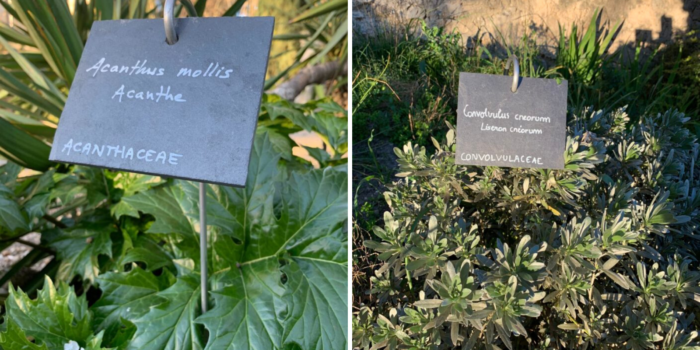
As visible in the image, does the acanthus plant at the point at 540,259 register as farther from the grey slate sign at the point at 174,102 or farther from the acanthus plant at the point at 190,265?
the grey slate sign at the point at 174,102

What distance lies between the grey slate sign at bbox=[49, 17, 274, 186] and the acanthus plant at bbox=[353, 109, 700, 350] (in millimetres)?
410

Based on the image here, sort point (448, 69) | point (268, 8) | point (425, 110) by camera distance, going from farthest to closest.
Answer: point (268, 8)
point (448, 69)
point (425, 110)

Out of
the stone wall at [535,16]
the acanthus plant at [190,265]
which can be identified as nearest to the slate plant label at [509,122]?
the acanthus plant at [190,265]

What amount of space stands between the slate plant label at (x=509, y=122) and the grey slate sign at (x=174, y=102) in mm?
509

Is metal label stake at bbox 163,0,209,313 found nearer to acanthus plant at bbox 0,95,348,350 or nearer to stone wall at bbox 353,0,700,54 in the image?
acanthus plant at bbox 0,95,348,350

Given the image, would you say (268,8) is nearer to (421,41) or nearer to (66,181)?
(421,41)

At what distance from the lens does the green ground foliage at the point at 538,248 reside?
3.17 feet

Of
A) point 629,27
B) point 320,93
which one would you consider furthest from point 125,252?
point 629,27

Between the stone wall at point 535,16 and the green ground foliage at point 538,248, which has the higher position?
the stone wall at point 535,16

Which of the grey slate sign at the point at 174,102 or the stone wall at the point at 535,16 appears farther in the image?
the stone wall at the point at 535,16

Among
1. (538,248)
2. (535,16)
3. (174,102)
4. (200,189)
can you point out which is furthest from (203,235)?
(535,16)

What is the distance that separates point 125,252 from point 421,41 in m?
1.81

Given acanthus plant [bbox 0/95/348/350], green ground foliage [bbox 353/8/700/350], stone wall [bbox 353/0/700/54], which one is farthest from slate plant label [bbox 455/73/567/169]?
stone wall [bbox 353/0/700/54]

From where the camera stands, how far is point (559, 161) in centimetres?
113
